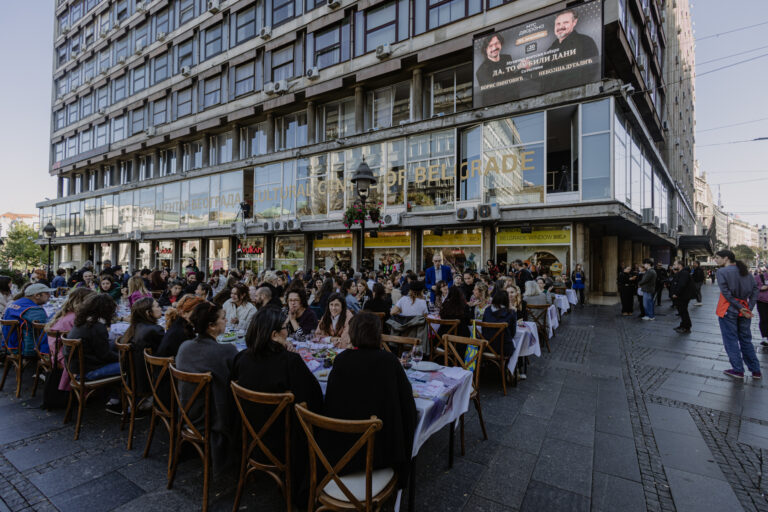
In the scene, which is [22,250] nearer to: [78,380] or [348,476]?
[78,380]

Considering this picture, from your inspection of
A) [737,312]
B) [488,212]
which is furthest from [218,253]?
[737,312]

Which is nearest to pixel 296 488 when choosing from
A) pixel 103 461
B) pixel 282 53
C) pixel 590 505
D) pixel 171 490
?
pixel 171 490

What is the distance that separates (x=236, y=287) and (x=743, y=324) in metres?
8.59

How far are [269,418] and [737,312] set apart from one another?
24.4 feet

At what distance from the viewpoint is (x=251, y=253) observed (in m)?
24.0

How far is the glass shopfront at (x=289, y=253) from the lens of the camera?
864 inches

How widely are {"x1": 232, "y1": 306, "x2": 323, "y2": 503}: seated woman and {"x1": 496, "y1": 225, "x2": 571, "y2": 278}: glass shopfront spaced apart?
14092 mm

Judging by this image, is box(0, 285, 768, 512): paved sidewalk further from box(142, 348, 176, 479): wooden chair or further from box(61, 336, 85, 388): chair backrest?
box(61, 336, 85, 388): chair backrest

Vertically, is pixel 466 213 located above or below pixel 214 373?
above

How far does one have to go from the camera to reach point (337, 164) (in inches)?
756

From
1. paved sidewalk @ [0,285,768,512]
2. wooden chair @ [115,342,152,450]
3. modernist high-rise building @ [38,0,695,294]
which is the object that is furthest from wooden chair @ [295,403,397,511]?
modernist high-rise building @ [38,0,695,294]

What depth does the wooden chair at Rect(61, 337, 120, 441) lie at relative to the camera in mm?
3805

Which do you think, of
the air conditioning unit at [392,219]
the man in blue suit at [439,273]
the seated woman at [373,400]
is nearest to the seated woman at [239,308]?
the seated woman at [373,400]

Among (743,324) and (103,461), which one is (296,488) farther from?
(743,324)
